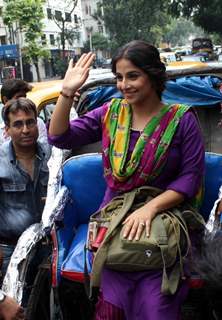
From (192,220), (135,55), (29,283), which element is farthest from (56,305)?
(135,55)

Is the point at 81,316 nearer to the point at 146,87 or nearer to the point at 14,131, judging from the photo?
the point at 14,131

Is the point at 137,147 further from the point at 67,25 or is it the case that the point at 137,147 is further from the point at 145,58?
the point at 67,25

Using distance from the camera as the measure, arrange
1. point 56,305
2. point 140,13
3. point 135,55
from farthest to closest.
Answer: point 140,13
point 56,305
point 135,55

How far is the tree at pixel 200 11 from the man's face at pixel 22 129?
26.9 meters

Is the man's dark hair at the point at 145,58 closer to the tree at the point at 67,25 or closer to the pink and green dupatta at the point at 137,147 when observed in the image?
the pink and green dupatta at the point at 137,147

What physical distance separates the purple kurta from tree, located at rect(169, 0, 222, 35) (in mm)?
27456

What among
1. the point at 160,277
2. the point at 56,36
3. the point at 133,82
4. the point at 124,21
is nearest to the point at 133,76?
the point at 133,82

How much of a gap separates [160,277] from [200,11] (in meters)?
30.1

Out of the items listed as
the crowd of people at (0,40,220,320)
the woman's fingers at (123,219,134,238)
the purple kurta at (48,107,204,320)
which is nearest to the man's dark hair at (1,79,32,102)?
the crowd of people at (0,40,220,320)

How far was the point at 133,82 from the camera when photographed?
2.31 m

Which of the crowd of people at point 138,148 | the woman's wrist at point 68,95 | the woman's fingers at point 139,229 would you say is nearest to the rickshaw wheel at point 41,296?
the crowd of people at point 138,148

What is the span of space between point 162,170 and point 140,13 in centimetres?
4407

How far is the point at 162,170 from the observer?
2309 millimetres

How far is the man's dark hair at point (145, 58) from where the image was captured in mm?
2283
